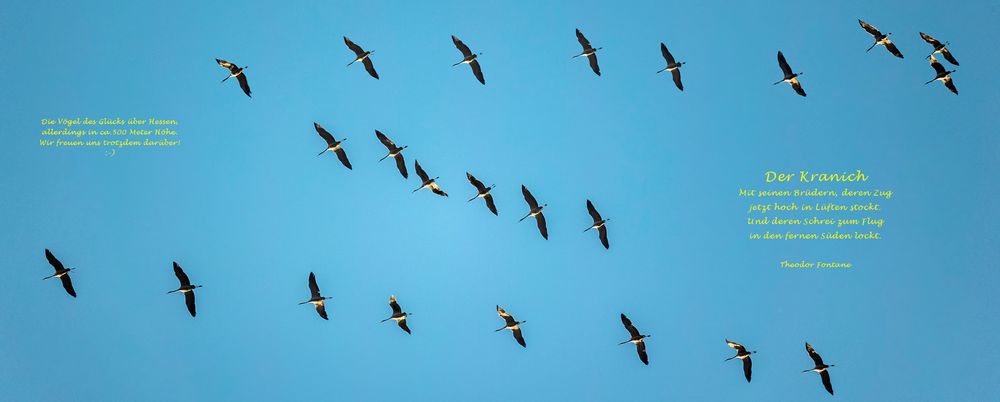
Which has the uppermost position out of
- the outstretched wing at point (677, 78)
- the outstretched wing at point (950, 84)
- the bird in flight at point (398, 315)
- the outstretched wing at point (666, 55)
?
the outstretched wing at point (666, 55)

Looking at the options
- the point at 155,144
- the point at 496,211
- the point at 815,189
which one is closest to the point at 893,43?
the point at 815,189

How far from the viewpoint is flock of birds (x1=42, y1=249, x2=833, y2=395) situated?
46219mm

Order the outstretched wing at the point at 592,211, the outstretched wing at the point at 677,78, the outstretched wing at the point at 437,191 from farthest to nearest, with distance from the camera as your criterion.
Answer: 1. the outstretched wing at the point at 677,78
2. the outstretched wing at the point at 437,191
3. the outstretched wing at the point at 592,211

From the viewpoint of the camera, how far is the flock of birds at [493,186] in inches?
1822

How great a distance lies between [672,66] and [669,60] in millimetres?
321

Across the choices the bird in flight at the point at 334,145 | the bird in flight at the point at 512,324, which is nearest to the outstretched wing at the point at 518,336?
the bird in flight at the point at 512,324

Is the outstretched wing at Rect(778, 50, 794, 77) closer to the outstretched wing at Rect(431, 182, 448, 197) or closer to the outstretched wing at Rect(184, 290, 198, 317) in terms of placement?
the outstretched wing at Rect(431, 182, 448, 197)

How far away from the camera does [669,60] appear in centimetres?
4738

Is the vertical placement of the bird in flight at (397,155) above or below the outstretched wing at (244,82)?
below

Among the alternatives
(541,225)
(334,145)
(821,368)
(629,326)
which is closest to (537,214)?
(541,225)

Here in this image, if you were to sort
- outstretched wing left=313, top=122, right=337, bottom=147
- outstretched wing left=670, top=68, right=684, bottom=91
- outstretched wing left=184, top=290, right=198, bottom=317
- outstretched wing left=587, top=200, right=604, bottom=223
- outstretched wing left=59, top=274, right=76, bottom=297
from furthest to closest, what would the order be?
outstretched wing left=670, top=68, right=684, bottom=91
outstretched wing left=587, top=200, right=604, bottom=223
outstretched wing left=184, top=290, right=198, bottom=317
outstretched wing left=59, top=274, right=76, bottom=297
outstretched wing left=313, top=122, right=337, bottom=147

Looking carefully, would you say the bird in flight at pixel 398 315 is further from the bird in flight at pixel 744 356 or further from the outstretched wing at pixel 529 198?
the bird in flight at pixel 744 356

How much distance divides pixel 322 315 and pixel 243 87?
33.4ft

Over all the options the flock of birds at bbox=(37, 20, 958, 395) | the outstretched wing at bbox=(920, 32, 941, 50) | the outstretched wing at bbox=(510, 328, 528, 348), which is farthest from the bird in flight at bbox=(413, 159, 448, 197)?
the outstretched wing at bbox=(920, 32, 941, 50)
